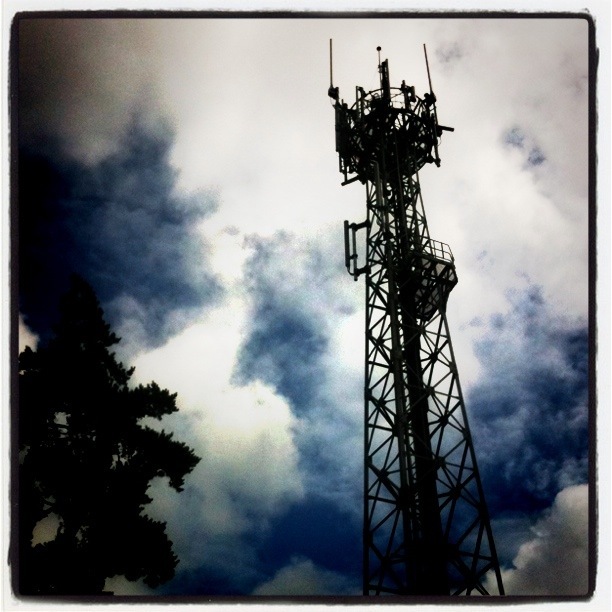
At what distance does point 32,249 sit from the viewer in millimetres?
11055

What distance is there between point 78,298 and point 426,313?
8.40 m

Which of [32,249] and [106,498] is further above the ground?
[32,249]

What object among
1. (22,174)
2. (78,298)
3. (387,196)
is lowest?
(78,298)

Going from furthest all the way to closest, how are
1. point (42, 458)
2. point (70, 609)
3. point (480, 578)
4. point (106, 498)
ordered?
1. point (480, 578)
2. point (106, 498)
3. point (42, 458)
4. point (70, 609)

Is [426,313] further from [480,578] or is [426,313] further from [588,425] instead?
[588,425]

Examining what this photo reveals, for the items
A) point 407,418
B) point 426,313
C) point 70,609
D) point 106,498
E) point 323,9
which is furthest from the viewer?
point 426,313

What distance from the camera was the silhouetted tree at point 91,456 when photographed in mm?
11844

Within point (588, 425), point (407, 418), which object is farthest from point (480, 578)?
point (588, 425)

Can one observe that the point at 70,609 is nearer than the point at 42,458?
Yes

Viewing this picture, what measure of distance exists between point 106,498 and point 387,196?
10088mm

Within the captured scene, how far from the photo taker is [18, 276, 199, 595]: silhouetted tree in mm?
11844

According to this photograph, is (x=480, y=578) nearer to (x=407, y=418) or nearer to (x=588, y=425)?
(x=407, y=418)

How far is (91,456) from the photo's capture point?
13.1 m
